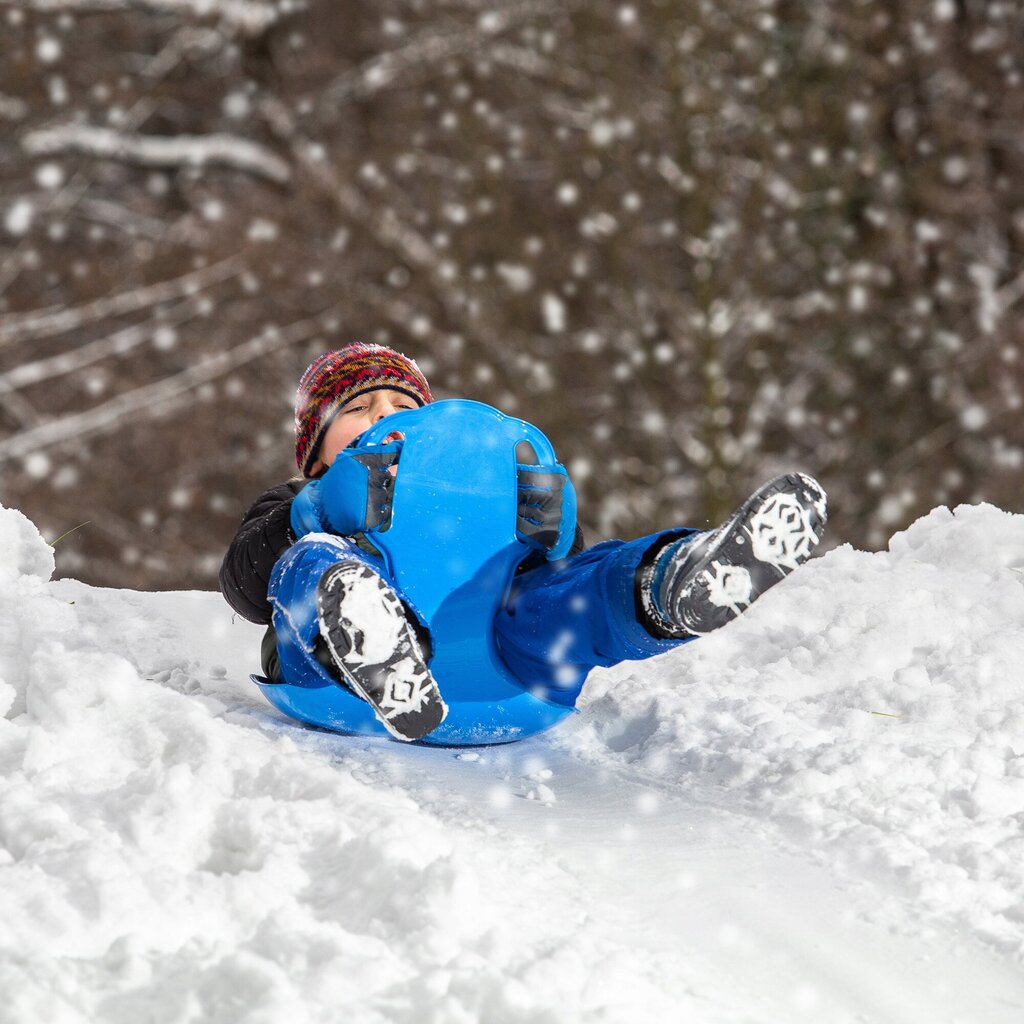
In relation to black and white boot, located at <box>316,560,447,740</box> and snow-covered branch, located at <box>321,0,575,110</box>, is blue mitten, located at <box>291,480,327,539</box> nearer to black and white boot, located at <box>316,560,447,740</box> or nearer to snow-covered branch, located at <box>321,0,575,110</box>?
black and white boot, located at <box>316,560,447,740</box>

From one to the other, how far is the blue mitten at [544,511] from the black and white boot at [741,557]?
43 centimetres

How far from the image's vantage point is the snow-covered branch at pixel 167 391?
395 inches

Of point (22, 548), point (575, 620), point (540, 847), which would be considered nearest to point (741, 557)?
point (575, 620)

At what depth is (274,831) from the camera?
1.56 metres

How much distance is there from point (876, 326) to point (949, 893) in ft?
27.4

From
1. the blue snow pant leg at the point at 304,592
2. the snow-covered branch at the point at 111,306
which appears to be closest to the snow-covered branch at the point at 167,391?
the snow-covered branch at the point at 111,306

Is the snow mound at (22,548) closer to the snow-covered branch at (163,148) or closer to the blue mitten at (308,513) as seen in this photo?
the blue mitten at (308,513)

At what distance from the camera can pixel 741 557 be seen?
1.92 m

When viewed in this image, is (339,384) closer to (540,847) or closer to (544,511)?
(544,511)

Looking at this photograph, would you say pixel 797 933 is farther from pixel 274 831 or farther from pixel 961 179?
pixel 961 179

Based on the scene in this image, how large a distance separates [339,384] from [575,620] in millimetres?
1261

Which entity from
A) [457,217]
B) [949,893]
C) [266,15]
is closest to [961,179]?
[457,217]

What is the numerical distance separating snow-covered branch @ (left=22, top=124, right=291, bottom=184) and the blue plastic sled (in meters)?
8.60

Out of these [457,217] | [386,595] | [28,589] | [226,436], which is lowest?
[226,436]
